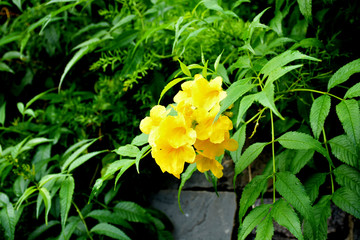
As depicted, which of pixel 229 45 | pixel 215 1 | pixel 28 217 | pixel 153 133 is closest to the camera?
pixel 153 133

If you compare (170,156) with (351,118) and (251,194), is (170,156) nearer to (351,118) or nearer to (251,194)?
(251,194)

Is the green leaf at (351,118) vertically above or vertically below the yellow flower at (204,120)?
below

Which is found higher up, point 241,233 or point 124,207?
point 241,233

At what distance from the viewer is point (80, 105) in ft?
5.55

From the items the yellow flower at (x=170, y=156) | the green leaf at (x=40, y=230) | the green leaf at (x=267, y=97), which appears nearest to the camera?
the green leaf at (x=267, y=97)

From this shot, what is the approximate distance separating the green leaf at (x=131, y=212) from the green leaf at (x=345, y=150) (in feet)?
2.86

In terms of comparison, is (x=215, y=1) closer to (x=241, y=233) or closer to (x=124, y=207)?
(x=241, y=233)

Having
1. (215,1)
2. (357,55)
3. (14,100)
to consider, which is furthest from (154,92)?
(14,100)

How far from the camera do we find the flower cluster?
0.72 metres

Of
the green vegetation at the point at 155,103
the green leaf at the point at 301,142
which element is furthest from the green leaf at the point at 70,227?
the green leaf at the point at 301,142

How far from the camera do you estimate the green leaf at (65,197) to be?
1049 millimetres

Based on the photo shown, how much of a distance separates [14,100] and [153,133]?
1.65 metres

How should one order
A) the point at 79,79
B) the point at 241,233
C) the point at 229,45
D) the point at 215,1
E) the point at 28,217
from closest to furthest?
the point at 241,233
the point at 215,1
the point at 229,45
the point at 28,217
the point at 79,79

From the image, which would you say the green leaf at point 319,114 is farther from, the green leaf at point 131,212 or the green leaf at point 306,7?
the green leaf at point 131,212
